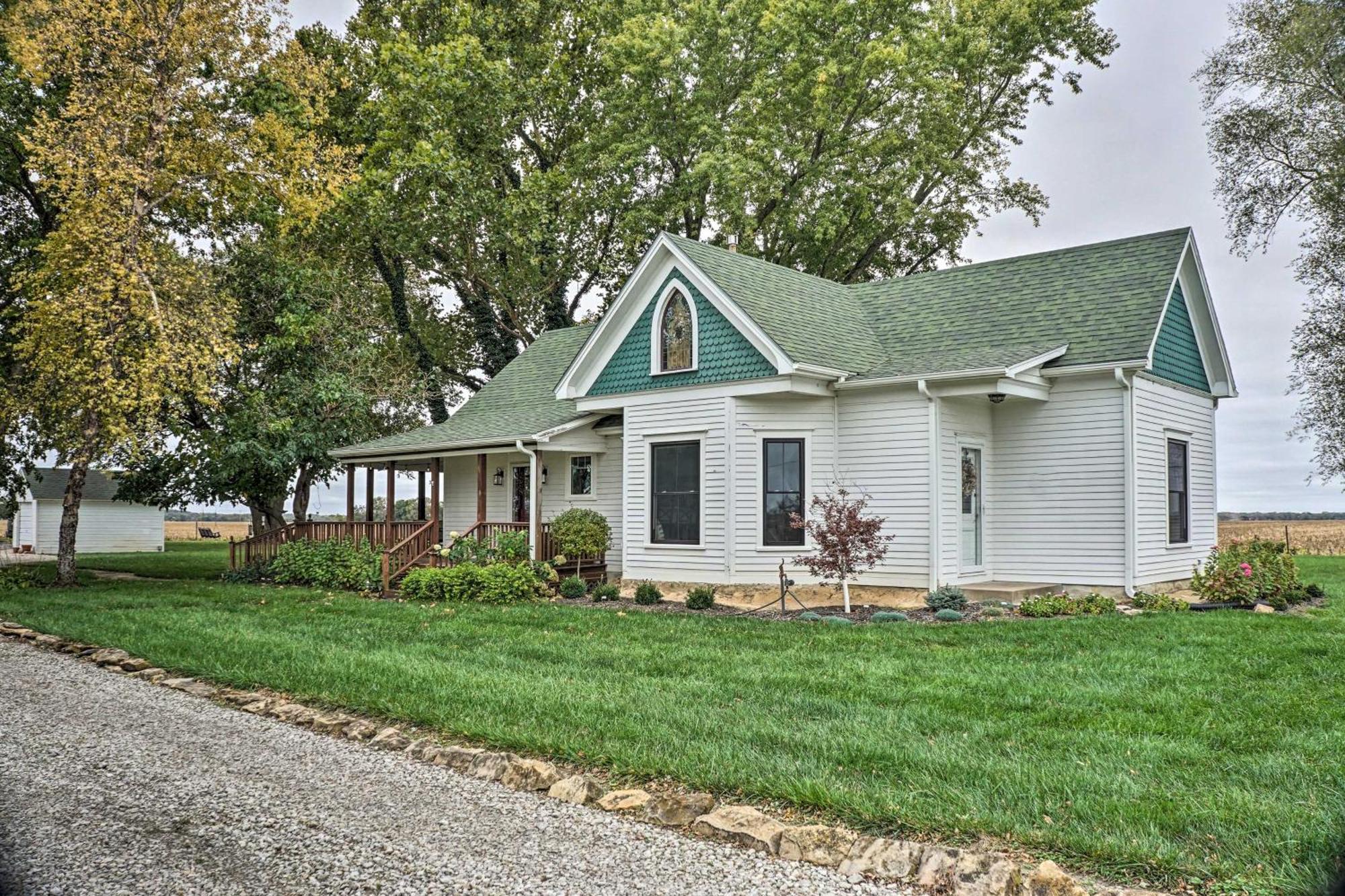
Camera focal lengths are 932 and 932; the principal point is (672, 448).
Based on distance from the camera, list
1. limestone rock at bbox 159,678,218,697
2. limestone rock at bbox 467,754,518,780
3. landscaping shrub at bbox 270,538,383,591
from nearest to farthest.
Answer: limestone rock at bbox 467,754,518,780 < limestone rock at bbox 159,678,218,697 < landscaping shrub at bbox 270,538,383,591

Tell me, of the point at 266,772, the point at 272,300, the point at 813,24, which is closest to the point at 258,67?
the point at 272,300

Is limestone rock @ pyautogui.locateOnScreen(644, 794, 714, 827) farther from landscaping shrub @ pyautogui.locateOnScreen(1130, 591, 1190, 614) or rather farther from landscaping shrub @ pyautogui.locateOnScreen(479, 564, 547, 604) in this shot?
landscaping shrub @ pyautogui.locateOnScreen(479, 564, 547, 604)

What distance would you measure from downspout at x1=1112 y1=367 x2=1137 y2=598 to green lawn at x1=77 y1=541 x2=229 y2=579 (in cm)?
1939

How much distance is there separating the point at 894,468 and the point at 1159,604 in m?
3.95

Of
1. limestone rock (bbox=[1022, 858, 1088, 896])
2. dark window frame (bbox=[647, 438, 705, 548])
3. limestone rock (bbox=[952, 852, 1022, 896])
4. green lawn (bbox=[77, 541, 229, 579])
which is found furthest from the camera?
green lawn (bbox=[77, 541, 229, 579])

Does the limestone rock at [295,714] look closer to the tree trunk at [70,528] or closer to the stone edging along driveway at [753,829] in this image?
the stone edging along driveway at [753,829]

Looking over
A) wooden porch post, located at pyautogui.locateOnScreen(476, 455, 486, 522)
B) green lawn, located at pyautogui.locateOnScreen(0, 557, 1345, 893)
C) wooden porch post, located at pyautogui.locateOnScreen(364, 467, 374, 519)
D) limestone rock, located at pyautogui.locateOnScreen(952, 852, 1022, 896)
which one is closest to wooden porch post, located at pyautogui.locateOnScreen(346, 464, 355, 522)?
wooden porch post, located at pyautogui.locateOnScreen(364, 467, 374, 519)

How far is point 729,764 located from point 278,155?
1798cm

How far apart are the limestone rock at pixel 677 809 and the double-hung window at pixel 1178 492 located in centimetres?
1258

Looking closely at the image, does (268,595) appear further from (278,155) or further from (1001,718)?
(1001,718)

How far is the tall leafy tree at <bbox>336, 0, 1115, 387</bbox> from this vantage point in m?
24.2

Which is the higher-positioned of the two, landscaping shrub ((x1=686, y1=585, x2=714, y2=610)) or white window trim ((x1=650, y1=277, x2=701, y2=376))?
white window trim ((x1=650, y1=277, x2=701, y2=376))

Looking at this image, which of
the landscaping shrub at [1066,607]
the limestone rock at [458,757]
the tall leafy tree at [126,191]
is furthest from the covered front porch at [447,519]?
the limestone rock at [458,757]

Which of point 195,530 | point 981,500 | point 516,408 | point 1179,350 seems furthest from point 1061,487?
point 195,530
